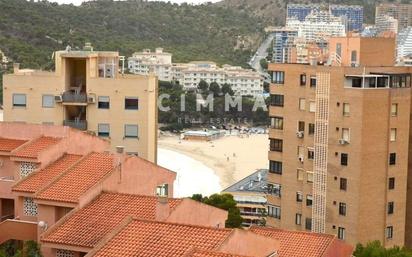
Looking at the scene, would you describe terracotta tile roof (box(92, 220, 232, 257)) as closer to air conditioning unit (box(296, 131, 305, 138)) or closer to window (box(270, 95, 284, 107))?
air conditioning unit (box(296, 131, 305, 138))

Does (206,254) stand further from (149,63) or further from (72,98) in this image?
(149,63)

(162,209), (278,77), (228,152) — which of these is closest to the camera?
(162,209)

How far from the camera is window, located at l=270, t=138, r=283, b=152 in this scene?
42.8m

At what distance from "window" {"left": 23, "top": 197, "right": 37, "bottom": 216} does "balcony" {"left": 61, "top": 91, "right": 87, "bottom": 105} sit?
16.0 metres

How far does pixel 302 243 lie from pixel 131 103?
53.0 feet

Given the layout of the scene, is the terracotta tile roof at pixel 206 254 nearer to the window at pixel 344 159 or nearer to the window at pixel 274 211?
the window at pixel 344 159

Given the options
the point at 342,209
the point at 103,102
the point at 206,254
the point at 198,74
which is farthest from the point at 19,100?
the point at 198,74

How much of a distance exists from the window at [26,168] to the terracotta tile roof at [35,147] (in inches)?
9.3

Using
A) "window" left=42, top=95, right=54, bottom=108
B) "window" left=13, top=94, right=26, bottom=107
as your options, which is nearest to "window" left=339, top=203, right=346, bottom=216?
"window" left=42, top=95, right=54, bottom=108

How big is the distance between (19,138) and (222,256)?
1110 centimetres

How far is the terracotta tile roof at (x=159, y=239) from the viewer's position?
1883cm

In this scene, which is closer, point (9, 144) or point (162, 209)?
point (162, 209)

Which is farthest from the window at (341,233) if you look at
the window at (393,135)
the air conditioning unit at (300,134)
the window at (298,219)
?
the air conditioning unit at (300,134)

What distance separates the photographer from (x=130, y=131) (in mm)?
39406
